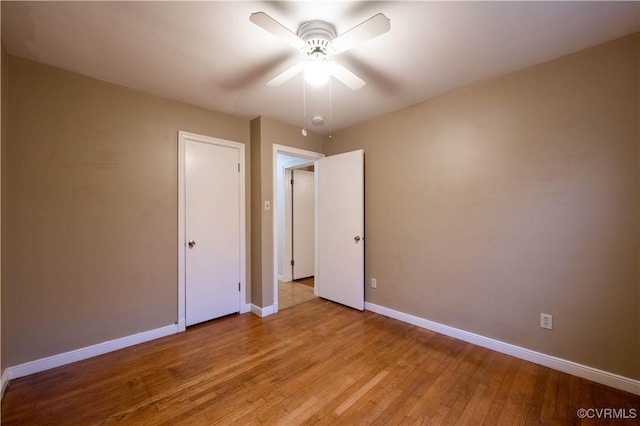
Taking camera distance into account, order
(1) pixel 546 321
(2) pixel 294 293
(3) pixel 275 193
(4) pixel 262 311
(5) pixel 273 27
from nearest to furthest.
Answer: (5) pixel 273 27, (1) pixel 546 321, (4) pixel 262 311, (3) pixel 275 193, (2) pixel 294 293

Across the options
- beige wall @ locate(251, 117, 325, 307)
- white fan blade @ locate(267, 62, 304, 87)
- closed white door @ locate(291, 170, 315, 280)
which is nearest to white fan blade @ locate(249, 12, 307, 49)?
white fan blade @ locate(267, 62, 304, 87)

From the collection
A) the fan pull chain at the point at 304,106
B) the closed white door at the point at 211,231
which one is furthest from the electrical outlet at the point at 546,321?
the closed white door at the point at 211,231

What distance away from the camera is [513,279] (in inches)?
88.7

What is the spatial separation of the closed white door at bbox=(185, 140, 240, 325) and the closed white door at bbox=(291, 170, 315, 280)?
5.81 ft

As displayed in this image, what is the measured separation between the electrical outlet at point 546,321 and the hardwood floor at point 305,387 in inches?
12.7

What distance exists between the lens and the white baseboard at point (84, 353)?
198cm

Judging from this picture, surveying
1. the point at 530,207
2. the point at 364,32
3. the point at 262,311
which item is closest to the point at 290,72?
the point at 364,32

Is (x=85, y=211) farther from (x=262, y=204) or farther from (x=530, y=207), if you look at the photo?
(x=530, y=207)

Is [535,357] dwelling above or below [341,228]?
below

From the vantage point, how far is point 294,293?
4.06 metres

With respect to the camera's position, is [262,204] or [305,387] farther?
[262,204]

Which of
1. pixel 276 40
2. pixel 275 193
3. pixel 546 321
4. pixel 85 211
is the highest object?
pixel 276 40

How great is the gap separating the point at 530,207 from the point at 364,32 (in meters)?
1.90

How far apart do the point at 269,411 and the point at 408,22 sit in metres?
2.56
